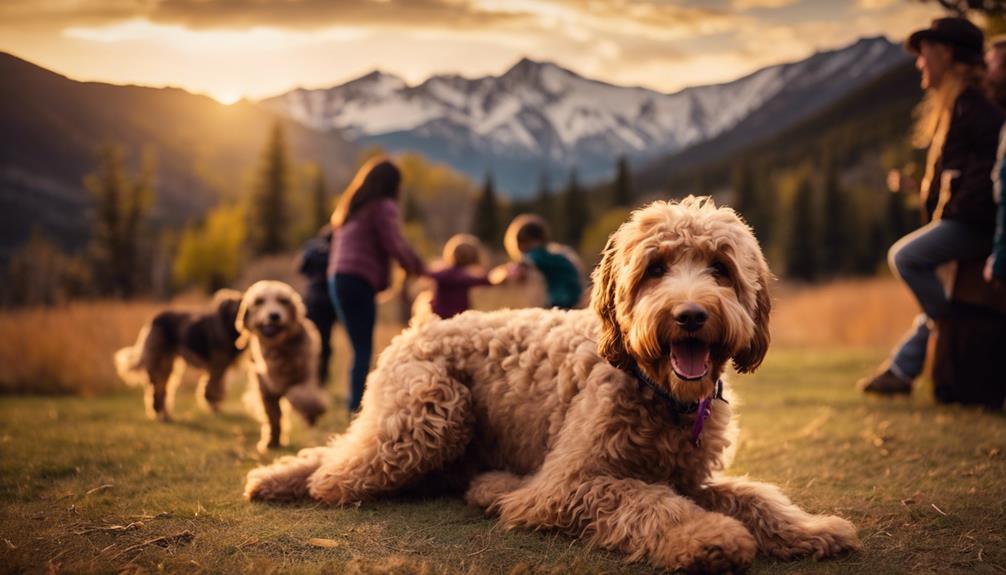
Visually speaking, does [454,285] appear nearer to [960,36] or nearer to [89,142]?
[960,36]

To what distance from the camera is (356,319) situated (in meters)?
7.67

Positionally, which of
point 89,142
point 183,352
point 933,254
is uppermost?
point 89,142

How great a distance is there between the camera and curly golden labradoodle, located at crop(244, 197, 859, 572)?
312 centimetres

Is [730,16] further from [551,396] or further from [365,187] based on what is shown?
[551,396]

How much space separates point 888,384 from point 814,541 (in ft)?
15.8

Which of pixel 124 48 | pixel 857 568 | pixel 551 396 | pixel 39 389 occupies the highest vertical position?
pixel 124 48

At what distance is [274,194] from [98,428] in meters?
54.8

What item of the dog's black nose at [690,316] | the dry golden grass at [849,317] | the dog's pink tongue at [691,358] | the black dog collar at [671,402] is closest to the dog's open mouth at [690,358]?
the dog's pink tongue at [691,358]

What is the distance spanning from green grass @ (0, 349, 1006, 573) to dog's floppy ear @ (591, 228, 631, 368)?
36.1 inches

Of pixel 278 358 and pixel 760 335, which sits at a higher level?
pixel 760 335

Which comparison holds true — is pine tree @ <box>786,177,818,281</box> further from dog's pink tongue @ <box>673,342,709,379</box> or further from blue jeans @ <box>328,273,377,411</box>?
dog's pink tongue @ <box>673,342,709,379</box>

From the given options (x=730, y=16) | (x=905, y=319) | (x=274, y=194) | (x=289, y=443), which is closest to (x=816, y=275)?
(x=274, y=194)

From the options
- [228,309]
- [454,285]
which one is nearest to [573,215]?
[454,285]

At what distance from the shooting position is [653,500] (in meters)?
3.19
